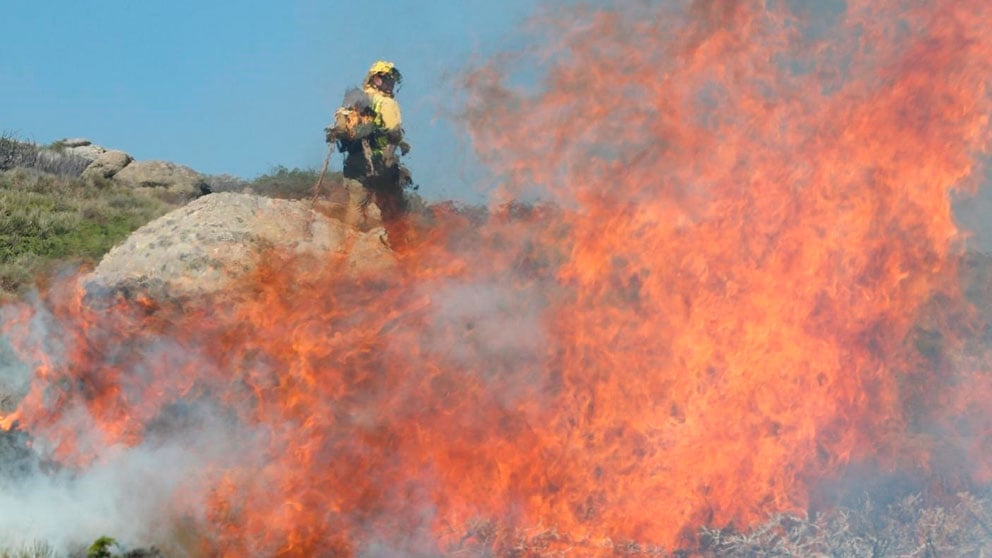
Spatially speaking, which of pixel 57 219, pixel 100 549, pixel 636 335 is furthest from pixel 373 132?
pixel 57 219

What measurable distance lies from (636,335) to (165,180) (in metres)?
21.5

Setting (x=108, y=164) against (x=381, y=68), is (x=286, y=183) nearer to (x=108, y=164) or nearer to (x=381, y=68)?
(x=108, y=164)

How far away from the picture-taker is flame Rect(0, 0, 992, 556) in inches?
360

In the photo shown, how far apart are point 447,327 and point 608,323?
1696 millimetres

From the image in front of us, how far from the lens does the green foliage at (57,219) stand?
18.1 meters

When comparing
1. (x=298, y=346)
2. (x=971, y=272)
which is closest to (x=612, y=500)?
(x=298, y=346)

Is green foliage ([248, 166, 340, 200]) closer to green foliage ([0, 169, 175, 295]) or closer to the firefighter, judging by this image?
green foliage ([0, 169, 175, 295])

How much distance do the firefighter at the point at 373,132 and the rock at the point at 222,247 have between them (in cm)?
71

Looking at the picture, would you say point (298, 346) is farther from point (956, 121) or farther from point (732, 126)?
point (956, 121)

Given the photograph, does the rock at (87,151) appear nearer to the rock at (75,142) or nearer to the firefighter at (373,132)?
the rock at (75,142)

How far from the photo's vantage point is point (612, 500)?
9180mm

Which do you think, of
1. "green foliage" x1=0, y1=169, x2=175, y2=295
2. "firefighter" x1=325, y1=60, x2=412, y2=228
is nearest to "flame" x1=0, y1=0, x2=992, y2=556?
"firefighter" x1=325, y1=60, x2=412, y2=228

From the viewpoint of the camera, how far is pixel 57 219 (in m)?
21.4

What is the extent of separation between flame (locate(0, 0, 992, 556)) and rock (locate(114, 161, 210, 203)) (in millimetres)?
17175
